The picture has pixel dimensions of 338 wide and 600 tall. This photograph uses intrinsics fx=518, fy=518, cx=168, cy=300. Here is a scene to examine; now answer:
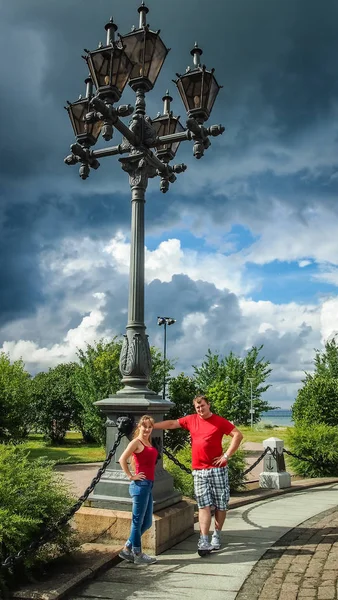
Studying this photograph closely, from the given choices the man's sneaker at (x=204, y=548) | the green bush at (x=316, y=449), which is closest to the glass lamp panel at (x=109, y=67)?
the man's sneaker at (x=204, y=548)

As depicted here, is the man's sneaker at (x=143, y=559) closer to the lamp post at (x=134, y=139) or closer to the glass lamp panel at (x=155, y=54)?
the lamp post at (x=134, y=139)

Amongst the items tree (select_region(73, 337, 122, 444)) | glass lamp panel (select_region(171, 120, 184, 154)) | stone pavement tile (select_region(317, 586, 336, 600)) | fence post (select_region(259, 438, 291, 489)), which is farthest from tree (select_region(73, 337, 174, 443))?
stone pavement tile (select_region(317, 586, 336, 600))

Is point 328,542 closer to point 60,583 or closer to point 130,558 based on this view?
point 130,558

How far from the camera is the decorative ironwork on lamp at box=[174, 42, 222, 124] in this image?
22.2ft

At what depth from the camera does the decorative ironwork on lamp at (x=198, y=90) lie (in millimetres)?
6754

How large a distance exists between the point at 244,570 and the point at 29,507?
7.40 ft

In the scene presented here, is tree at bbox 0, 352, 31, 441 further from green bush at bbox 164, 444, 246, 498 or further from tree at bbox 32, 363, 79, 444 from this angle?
tree at bbox 32, 363, 79, 444

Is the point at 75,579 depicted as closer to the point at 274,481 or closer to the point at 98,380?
the point at 274,481

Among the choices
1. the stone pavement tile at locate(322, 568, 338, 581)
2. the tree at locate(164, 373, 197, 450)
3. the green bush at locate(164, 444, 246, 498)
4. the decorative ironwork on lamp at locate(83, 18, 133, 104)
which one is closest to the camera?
the stone pavement tile at locate(322, 568, 338, 581)

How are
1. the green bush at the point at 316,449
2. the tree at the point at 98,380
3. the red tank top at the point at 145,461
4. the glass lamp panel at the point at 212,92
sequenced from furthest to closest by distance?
the tree at the point at 98,380, the green bush at the point at 316,449, the glass lamp panel at the point at 212,92, the red tank top at the point at 145,461

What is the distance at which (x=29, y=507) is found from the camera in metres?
4.76

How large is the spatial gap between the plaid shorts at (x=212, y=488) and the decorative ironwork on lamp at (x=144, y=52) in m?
5.15

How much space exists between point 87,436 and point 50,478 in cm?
3528

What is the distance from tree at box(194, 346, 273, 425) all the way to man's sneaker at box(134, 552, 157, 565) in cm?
3708
